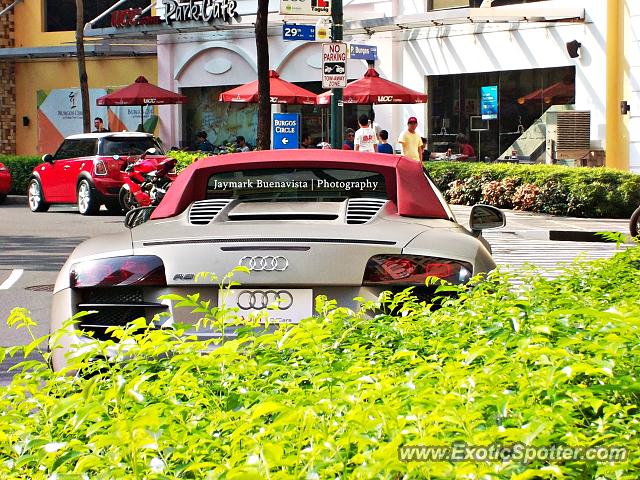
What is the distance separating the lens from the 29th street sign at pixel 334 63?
2025 centimetres

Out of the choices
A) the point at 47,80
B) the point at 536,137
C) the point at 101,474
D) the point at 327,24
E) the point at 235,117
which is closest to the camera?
the point at 101,474

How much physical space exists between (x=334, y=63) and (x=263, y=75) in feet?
22.7

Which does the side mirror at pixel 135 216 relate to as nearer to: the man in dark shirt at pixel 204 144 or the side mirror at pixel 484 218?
the side mirror at pixel 484 218

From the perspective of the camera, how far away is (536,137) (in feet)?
102

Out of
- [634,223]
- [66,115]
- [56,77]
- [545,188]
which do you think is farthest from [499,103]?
[56,77]

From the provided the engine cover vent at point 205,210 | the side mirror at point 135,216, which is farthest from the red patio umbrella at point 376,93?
the engine cover vent at point 205,210

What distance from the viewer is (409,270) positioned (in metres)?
6.00

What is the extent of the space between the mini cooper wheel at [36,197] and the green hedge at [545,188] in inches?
327

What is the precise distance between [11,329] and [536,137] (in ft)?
70.9

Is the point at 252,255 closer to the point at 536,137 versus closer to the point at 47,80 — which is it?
the point at 536,137

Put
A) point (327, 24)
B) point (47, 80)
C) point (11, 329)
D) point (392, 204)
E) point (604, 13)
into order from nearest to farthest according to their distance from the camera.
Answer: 1. point (392, 204)
2. point (11, 329)
3. point (327, 24)
4. point (604, 13)
5. point (47, 80)

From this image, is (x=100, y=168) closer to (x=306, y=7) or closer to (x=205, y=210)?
(x=306, y=7)

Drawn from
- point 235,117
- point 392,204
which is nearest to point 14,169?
point 235,117

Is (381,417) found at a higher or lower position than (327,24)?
lower
